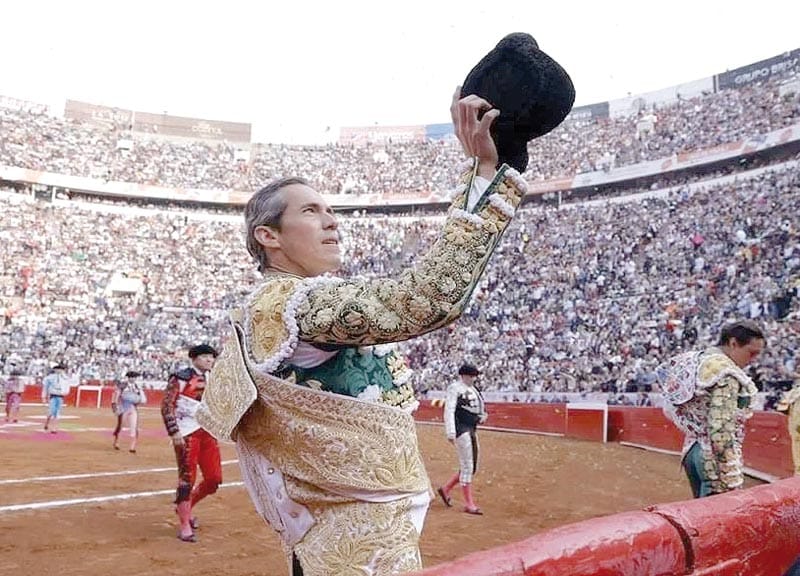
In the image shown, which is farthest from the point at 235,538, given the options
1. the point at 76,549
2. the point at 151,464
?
the point at 151,464

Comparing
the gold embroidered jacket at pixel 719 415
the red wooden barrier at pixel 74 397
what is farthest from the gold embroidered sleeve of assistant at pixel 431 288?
the red wooden barrier at pixel 74 397

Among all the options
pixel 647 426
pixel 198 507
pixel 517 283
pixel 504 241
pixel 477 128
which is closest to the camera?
pixel 477 128

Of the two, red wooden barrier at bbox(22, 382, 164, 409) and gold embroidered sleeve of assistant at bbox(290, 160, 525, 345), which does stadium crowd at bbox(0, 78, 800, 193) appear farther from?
gold embroidered sleeve of assistant at bbox(290, 160, 525, 345)

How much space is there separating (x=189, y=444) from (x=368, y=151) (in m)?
35.6

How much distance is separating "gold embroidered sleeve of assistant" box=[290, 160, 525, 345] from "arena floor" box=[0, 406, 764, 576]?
163 inches

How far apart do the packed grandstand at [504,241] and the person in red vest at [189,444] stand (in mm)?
10103

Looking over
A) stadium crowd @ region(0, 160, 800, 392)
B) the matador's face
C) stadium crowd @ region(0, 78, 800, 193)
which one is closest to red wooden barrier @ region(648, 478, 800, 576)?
the matador's face

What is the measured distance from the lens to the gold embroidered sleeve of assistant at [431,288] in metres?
1.17

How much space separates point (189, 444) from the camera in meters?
6.23

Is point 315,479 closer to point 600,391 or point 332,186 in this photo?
point 600,391

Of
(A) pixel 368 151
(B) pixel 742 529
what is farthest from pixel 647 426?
(A) pixel 368 151

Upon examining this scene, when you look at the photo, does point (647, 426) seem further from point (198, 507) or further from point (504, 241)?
point (504, 241)

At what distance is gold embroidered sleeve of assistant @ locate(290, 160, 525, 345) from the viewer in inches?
46.0

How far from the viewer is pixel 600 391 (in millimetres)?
17156
